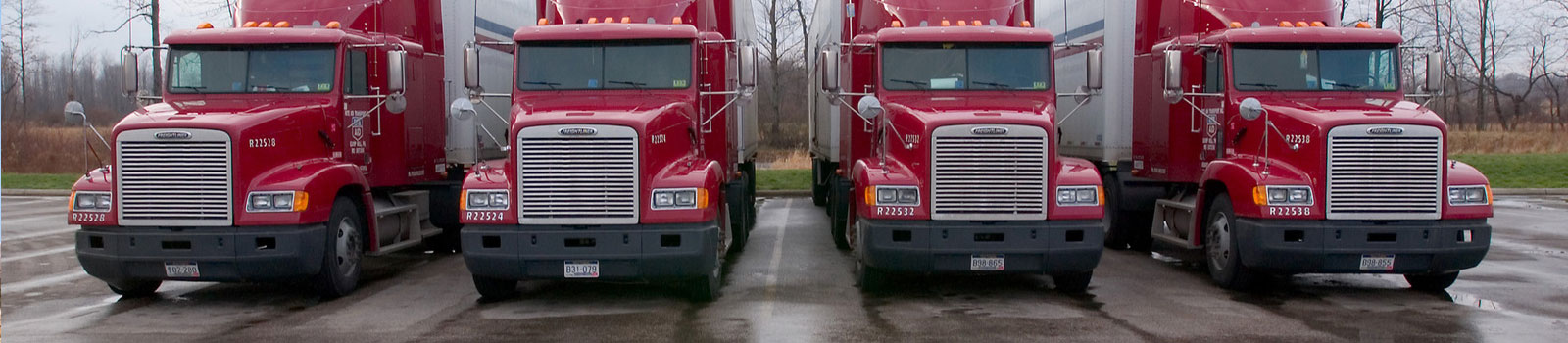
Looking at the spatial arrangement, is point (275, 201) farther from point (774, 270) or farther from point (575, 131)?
point (774, 270)

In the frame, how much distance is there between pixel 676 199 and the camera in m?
10.3

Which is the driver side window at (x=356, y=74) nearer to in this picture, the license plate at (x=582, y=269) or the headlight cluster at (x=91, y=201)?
the headlight cluster at (x=91, y=201)

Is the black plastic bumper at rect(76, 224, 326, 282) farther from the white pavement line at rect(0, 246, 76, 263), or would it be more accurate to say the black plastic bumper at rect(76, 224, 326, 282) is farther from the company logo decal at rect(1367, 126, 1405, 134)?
the company logo decal at rect(1367, 126, 1405, 134)

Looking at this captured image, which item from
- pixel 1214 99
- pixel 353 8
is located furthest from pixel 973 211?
pixel 353 8

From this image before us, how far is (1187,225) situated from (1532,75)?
55.6 meters

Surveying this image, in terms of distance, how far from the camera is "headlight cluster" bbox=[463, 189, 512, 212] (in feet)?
33.8

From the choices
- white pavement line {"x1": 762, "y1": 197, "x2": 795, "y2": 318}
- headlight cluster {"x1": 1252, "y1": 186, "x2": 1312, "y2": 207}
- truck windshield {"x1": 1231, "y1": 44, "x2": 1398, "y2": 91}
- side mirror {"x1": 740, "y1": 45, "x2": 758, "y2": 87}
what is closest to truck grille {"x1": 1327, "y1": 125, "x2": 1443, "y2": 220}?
headlight cluster {"x1": 1252, "y1": 186, "x2": 1312, "y2": 207}

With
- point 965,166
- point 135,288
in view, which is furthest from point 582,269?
point 135,288

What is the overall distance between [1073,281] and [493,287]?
17.4 feet

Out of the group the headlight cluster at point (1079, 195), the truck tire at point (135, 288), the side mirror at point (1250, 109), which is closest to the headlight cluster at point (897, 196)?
the headlight cluster at point (1079, 195)

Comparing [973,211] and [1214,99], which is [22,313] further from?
[1214,99]

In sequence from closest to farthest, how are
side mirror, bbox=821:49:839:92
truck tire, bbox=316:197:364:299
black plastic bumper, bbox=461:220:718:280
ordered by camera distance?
black plastic bumper, bbox=461:220:718:280 < truck tire, bbox=316:197:364:299 < side mirror, bbox=821:49:839:92

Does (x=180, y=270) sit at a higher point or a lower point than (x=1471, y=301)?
higher

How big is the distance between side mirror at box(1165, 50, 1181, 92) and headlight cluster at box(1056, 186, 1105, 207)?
6.73 ft
